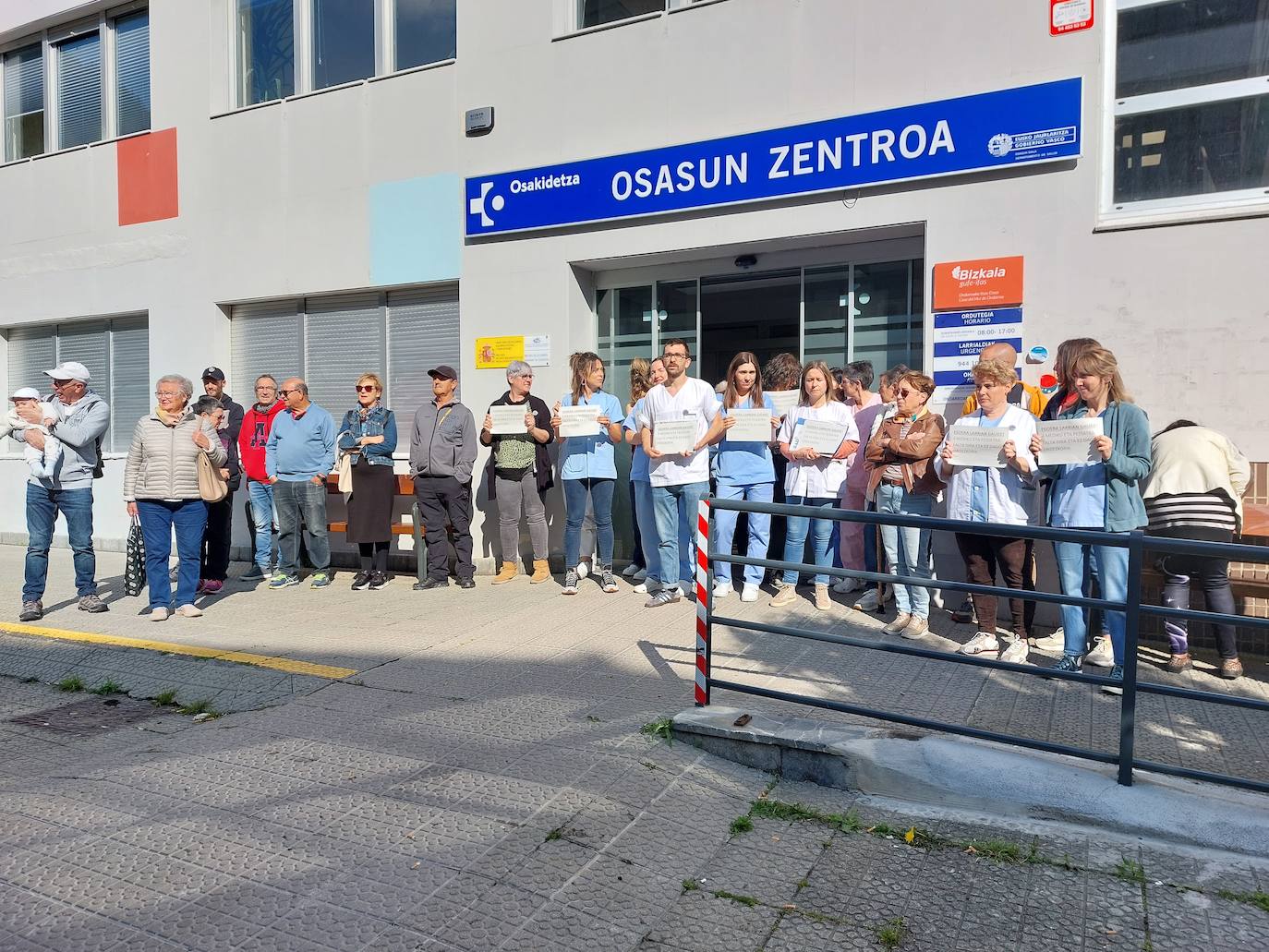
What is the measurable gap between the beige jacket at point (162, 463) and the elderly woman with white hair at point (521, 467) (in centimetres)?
236

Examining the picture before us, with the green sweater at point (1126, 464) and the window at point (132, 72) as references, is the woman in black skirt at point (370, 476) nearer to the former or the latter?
the green sweater at point (1126, 464)

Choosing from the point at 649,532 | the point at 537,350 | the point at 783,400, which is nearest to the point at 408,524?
the point at 537,350

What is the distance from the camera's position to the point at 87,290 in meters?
11.9

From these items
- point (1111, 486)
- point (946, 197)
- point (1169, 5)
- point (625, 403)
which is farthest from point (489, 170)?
point (1111, 486)

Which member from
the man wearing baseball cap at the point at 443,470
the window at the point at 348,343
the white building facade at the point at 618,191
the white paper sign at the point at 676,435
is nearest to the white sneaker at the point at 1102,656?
the white building facade at the point at 618,191

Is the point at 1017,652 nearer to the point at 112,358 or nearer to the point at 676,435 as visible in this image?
the point at 676,435

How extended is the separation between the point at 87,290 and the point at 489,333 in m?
6.30

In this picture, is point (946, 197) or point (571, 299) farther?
point (571, 299)

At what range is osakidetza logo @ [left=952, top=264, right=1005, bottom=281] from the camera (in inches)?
270

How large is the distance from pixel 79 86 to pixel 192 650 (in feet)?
32.1

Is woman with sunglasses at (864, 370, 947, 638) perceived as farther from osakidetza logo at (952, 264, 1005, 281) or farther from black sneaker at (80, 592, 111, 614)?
black sneaker at (80, 592, 111, 614)

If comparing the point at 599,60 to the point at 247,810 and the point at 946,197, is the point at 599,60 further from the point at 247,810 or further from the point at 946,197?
the point at 247,810

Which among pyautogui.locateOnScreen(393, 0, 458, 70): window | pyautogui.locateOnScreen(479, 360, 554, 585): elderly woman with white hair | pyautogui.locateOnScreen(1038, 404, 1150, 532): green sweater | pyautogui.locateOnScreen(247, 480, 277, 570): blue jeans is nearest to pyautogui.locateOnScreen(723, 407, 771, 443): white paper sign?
pyautogui.locateOnScreen(479, 360, 554, 585): elderly woman with white hair

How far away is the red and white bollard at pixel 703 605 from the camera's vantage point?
4.47m
